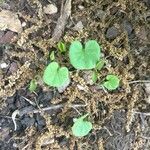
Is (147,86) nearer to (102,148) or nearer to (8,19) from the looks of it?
A: (102,148)

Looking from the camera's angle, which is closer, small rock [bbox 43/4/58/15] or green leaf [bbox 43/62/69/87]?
green leaf [bbox 43/62/69/87]

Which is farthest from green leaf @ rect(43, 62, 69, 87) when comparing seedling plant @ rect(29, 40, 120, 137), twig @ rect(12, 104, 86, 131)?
twig @ rect(12, 104, 86, 131)

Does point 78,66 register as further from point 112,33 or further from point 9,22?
point 9,22

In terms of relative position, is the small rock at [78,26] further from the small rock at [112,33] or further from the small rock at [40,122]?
the small rock at [40,122]

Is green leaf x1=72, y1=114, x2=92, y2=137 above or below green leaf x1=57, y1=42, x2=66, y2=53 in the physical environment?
below

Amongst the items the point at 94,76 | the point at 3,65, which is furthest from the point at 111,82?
the point at 3,65

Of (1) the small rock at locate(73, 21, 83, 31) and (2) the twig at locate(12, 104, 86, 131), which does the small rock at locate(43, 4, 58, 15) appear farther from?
(2) the twig at locate(12, 104, 86, 131)

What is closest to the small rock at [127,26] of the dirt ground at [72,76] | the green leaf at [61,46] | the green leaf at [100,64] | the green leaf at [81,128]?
the dirt ground at [72,76]
